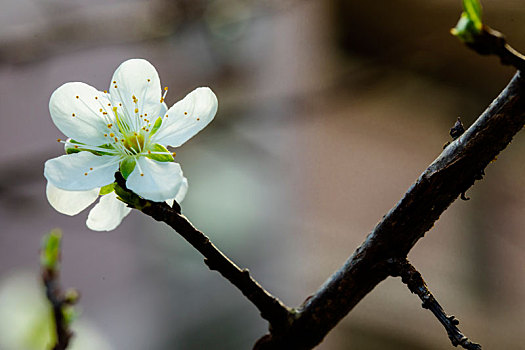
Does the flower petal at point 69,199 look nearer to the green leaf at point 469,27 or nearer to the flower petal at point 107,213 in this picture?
the flower petal at point 107,213

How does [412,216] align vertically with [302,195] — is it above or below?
below

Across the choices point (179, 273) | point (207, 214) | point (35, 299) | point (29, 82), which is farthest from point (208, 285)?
point (35, 299)

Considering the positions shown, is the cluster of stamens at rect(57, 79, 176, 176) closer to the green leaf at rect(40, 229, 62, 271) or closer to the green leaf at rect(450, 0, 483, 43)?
the green leaf at rect(40, 229, 62, 271)

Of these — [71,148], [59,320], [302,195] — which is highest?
[302,195]

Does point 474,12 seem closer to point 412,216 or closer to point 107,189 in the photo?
point 412,216

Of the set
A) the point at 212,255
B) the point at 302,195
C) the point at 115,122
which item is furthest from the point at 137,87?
the point at 302,195

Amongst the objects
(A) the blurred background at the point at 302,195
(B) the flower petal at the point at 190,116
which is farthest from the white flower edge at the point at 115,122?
(A) the blurred background at the point at 302,195
